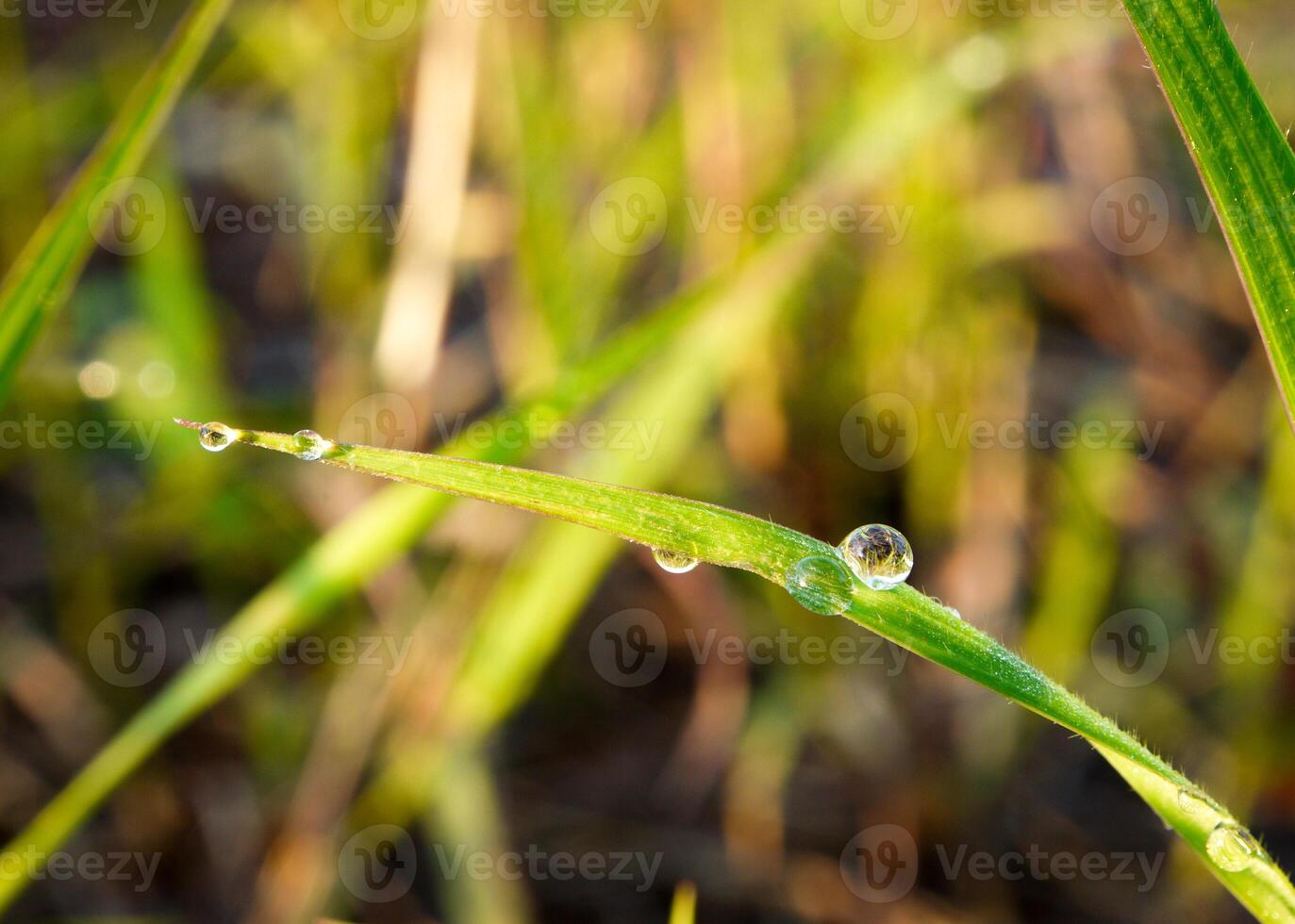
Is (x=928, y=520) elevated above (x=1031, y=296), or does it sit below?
below

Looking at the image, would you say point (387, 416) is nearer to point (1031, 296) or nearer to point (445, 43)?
point (445, 43)

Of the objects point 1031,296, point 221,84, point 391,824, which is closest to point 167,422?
point 391,824

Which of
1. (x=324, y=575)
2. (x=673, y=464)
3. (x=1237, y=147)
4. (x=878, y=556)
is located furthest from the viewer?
(x=673, y=464)

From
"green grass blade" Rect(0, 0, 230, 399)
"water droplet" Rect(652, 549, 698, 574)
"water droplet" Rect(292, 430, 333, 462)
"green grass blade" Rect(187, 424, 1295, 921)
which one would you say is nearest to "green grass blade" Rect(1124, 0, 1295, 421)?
"green grass blade" Rect(187, 424, 1295, 921)

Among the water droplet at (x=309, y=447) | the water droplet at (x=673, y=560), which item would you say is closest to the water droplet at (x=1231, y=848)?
the water droplet at (x=673, y=560)

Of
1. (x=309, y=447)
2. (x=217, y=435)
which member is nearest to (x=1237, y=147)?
(x=309, y=447)

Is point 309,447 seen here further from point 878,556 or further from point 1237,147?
point 1237,147
